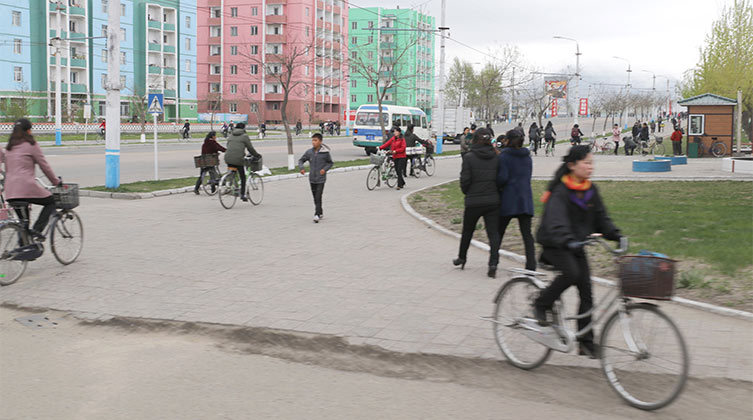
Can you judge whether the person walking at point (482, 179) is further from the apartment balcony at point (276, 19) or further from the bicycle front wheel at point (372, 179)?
the apartment balcony at point (276, 19)

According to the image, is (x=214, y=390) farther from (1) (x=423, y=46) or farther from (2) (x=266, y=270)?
(1) (x=423, y=46)

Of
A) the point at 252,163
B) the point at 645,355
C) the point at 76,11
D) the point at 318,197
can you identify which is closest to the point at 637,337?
the point at 645,355

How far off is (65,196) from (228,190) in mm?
7017

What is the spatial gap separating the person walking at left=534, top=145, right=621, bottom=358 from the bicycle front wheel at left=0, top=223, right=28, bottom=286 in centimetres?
590

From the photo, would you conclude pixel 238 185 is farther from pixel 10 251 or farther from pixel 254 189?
pixel 10 251

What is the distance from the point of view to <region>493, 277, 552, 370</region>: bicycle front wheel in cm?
537

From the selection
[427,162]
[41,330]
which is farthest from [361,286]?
[427,162]

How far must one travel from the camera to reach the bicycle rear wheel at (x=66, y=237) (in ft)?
29.7

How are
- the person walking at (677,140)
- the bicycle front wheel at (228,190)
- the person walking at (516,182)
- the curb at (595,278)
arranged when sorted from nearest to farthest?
the curb at (595,278)
the person walking at (516,182)
the bicycle front wheel at (228,190)
the person walking at (677,140)

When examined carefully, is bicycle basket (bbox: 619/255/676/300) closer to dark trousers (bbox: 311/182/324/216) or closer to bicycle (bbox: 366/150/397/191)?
dark trousers (bbox: 311/182/324/216)

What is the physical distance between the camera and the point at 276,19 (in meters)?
95.3

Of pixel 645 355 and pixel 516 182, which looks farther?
pixel 516 182

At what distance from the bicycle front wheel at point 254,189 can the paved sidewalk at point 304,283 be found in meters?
2.07

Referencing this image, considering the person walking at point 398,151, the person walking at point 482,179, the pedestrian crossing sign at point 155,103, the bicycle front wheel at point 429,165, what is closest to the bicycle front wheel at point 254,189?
the person walking at point 398,151
